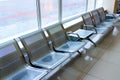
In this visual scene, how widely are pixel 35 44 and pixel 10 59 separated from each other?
564mm

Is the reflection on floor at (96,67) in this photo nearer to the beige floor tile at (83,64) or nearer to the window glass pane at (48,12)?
the beige floor tile at (83,64)

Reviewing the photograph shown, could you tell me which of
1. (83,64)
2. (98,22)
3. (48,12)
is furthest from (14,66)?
(98,22)

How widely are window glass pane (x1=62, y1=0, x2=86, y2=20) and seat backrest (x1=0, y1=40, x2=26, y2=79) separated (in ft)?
7.37

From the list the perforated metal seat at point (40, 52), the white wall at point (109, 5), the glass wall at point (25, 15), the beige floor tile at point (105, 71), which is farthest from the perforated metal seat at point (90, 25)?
the white wall at point (109, 5)

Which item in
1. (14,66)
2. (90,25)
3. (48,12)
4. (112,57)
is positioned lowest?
(112,57)

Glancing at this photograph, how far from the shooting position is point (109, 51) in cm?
407

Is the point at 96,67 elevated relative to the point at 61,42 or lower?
lower

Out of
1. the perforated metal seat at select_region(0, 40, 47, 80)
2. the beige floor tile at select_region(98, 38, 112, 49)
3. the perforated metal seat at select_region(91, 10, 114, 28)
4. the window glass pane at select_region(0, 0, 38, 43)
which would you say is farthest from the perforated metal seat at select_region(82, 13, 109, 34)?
the perforated metal seat at select_region(0, 40, 47, 80)

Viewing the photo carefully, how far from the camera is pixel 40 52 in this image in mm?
2793

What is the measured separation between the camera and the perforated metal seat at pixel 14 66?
2.19 meters

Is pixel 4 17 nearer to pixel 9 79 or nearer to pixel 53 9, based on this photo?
pixel 9 79

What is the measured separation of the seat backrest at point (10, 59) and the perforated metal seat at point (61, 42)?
0.87m

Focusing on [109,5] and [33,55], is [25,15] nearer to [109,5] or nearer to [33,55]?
[33,55]

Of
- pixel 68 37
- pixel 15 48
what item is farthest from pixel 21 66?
pixel 68 37
